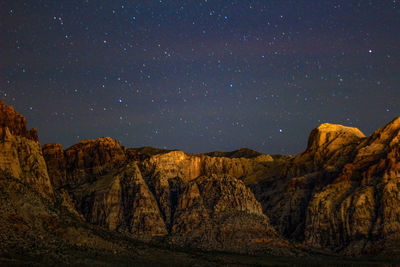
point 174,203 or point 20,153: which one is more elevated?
point 20,153

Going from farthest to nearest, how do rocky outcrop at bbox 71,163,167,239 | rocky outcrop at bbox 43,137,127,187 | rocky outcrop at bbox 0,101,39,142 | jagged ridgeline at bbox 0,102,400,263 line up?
rocky outcrop at bbox 43,137,127,187, rocky outcrop at bbox 71,163,167,239, jagged ridgeline at bbox 0,102,400,263, rocky outcrop at bbox 0,101,39,142

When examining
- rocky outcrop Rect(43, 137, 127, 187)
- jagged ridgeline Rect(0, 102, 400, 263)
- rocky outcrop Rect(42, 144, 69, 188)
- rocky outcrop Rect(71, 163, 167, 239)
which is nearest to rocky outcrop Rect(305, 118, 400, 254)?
jagged ridgeline Rect(0, 102, 400, 263)

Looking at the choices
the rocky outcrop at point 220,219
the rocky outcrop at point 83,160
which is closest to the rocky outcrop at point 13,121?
the rocky outcrop at point 220,219

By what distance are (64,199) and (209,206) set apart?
39303mm

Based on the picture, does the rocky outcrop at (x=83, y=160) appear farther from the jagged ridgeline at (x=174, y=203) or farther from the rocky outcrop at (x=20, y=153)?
the rocky outcrop at (x=20, y=153)

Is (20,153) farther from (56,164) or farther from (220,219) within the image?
(56,164)

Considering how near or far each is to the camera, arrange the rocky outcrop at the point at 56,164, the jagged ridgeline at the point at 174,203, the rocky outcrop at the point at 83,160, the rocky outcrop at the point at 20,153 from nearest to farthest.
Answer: the rocky outcrop at the point at 20,153 < the jagged ridgeline at the point at 174,203 < the rocky outcrop at the point at 56,164 < the rocky outcrop at the point at 83,160

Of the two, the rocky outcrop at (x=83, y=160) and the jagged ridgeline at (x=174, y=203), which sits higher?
the rocky outcrop at (x=83, y=160)

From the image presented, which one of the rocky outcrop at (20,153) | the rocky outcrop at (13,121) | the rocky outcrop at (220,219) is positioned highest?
the rocky outcrop at (13,121)

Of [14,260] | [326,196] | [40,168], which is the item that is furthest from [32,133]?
[326,196]

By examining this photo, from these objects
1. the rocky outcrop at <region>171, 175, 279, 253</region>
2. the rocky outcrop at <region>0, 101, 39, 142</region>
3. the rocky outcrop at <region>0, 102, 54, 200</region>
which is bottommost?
the rocky outcrop at <region>171, 175, 279, 253</region>

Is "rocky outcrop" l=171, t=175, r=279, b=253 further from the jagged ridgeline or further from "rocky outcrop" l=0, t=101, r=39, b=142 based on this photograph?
"rocky outcrop" l=0, t=101, r=39, b=142

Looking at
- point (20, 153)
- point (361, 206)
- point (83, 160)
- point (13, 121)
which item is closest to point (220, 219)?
point (361, 206)

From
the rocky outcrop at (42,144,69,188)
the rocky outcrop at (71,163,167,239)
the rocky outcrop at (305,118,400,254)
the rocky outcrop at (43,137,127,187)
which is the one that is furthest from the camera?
the rocky outcrop at (43,137,127,187)
